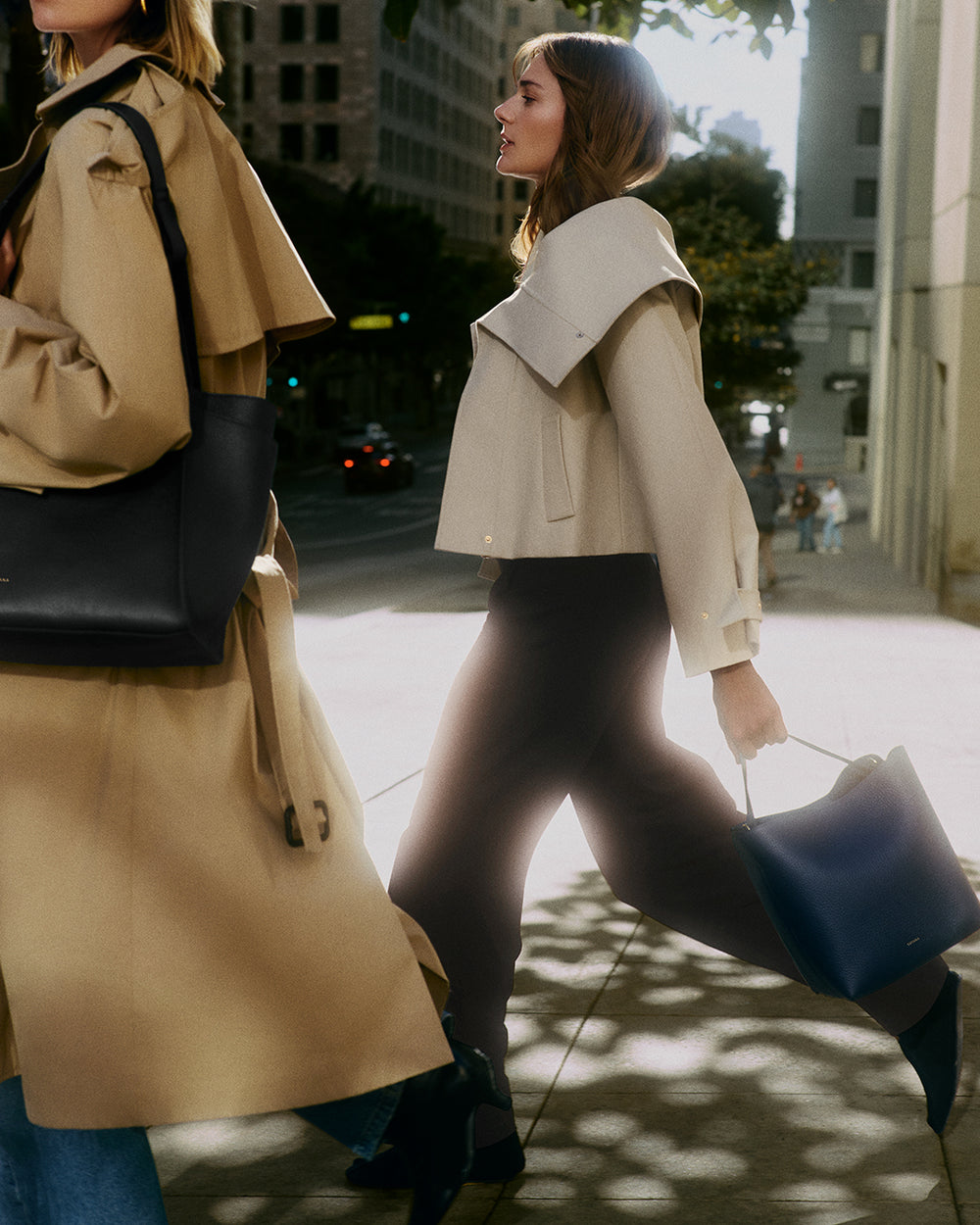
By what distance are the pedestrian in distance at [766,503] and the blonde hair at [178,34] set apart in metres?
18.3

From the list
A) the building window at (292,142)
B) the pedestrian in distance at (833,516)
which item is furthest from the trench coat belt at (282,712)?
the building window at (292,142)

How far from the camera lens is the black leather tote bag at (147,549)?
6.32ft

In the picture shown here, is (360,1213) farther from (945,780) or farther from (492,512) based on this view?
(945,780)

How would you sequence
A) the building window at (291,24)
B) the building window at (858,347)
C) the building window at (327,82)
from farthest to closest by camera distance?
the building window at (291,24), the building window at (327,82), the building window at (858,347)

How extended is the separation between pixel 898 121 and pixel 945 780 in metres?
22.0

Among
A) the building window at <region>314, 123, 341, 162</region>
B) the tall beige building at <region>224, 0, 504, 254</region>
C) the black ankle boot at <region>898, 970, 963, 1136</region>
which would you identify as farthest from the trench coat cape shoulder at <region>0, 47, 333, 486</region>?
the building window at <region>314, 123, 341, 162</region>

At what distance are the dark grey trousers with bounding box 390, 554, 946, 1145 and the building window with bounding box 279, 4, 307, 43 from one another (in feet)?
325

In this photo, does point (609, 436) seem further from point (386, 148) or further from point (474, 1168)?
point (386, 148)

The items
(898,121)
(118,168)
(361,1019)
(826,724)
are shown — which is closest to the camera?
(118,168)

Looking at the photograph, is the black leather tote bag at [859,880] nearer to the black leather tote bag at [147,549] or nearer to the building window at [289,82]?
the black leather tote bag at [147,549]

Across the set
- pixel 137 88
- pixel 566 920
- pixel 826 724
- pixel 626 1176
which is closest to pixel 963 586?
pixel 826 724

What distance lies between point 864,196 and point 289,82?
40.0 meters

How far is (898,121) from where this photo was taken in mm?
26969

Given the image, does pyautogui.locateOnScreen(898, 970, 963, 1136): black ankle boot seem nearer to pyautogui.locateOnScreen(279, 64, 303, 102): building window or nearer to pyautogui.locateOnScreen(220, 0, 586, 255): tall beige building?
pyautogui.locateOnScreen(220, 0, 586, 255): tall beige building
